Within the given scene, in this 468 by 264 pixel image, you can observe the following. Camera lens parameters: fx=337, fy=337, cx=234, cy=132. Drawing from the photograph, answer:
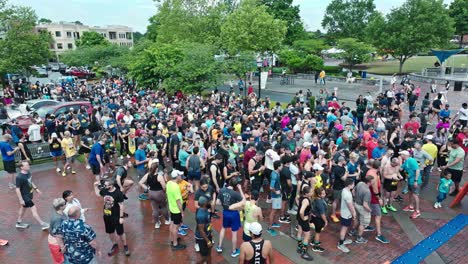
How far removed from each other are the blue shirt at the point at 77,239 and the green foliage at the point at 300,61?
3916cm

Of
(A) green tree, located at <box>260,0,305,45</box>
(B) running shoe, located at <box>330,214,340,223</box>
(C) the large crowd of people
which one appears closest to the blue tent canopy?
(C) the large crowd of people

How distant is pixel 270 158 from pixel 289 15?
47.2m

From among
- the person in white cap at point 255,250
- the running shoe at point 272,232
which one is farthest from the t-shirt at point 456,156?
the person in white cap at point 255,250

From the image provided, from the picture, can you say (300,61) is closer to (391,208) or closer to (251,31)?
(251,31)

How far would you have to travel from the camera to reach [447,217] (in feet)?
28.6

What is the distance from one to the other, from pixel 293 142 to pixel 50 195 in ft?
25.7

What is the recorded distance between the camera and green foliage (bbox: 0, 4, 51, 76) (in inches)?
1027

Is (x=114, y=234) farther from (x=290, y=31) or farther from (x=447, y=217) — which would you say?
(x=290, y=31)

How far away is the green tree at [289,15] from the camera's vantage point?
169 ft

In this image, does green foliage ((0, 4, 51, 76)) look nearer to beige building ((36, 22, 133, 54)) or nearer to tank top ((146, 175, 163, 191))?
tank top ((146, 175, 163, 191))

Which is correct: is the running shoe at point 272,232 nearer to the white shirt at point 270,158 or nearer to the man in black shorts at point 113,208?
the white shirt at point 270,158

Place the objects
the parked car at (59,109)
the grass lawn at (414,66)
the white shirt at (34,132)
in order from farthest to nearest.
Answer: the grass lawn at (414,66)
the parked car at (59,109)
the white shirt at (34,132)

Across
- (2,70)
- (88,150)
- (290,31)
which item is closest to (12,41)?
(2,70)

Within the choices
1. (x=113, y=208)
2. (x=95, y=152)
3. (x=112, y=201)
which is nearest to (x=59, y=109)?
(x=95, y=152)
